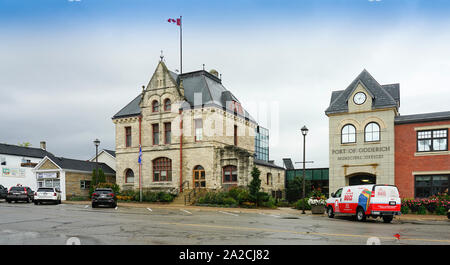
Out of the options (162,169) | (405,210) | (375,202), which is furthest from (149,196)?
(375,202)

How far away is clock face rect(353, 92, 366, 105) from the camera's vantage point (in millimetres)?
28641

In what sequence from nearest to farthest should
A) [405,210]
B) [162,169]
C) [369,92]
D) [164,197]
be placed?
[405,210] < [369,92] < [164,197] < [162,169]

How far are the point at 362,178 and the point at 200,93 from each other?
17.4 meters

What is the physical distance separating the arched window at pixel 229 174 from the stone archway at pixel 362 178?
10.4 meters

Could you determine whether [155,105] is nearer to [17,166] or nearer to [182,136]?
[182,136]

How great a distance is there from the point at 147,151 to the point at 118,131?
4577 millimetres

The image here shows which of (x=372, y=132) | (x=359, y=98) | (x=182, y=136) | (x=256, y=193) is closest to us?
(x=372, y=132)

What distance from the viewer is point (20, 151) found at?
58.6 metres

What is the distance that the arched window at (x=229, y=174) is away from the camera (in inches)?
1395
